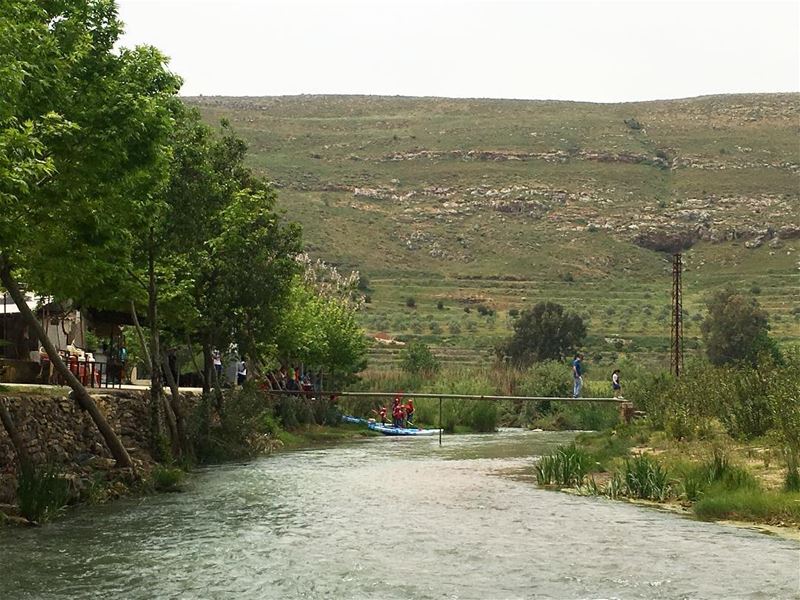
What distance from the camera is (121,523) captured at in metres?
20.8

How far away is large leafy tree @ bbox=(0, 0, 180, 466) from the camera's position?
19.7 m

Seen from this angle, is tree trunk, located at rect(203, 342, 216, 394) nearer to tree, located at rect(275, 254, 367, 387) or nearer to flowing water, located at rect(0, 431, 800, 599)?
tree, located at rect(275, 254, 367, 387)

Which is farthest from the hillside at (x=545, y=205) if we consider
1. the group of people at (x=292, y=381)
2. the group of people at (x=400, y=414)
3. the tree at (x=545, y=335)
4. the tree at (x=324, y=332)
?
the group of people at (x=400, y=414)

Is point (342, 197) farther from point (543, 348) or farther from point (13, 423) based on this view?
point (13, 423)

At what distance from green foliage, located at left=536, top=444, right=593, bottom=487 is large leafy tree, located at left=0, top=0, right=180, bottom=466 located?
10.9 m

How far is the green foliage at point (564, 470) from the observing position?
27500 millimetres

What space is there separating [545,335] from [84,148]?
62.4m

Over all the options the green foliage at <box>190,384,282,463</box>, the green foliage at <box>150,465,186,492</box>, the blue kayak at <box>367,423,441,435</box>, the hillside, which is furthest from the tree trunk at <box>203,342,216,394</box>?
the hillside

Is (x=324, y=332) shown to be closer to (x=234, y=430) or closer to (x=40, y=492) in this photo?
(x=234, y=430)

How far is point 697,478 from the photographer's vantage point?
23500 millimetres

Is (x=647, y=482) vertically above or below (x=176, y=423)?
below

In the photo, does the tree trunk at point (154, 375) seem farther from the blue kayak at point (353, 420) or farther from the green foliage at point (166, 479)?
the blue kayak at point (353, 420)

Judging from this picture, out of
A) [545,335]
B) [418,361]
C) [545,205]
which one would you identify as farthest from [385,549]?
[545,205]

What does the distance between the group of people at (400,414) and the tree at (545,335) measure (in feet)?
68.4
